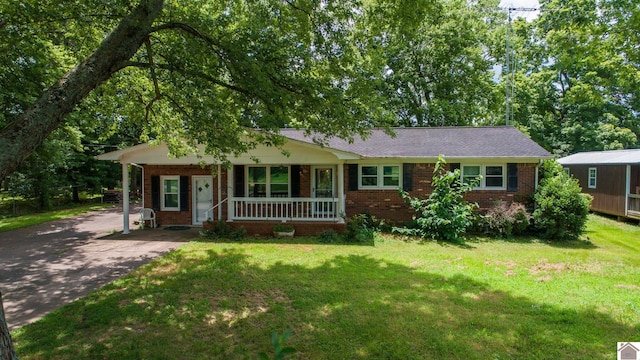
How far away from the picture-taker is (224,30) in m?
6.75

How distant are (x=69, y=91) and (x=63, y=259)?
22.8 ft

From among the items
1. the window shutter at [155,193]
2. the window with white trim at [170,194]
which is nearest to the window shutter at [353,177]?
the window with white trim at [170,194]

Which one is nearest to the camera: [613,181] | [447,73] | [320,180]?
[320,180]

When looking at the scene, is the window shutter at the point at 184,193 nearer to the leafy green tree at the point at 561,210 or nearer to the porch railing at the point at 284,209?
the porch railing at the point at 284,209

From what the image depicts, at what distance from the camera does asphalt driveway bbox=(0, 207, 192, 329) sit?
20.2ft

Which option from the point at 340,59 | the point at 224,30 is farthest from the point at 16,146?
the point at 340,59

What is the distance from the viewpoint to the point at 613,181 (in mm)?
15789

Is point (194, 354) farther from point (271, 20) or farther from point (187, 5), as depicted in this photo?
point (187, 5)

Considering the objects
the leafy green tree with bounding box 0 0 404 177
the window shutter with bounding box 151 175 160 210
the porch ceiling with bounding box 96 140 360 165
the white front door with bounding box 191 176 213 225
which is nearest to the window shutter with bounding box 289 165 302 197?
the porch ceiling with bounding box 96 140 360 165

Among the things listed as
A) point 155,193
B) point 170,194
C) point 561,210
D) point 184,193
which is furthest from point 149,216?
point 561,210

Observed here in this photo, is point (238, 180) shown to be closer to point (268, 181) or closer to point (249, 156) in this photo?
point (268, 181)

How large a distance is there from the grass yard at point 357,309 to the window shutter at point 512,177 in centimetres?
421

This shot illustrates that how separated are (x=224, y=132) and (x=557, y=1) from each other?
10.2 metres

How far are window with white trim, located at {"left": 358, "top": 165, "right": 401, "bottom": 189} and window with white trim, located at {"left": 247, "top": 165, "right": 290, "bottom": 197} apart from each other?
3.00m
